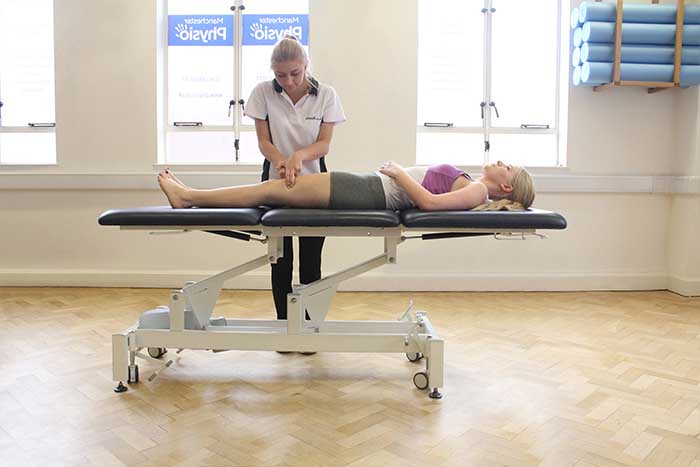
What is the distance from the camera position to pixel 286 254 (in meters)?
2.45

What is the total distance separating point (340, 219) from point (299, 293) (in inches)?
13.0

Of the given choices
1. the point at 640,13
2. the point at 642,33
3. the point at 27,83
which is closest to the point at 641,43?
the point at 642,33

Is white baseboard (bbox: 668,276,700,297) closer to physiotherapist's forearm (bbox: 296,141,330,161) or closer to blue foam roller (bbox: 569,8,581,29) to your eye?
blue foam roller (bbox: 569,8,581,29)

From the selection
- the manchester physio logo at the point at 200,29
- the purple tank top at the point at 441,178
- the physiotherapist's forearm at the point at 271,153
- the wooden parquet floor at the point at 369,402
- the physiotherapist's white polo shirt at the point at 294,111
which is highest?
the manchester physio logo at the point at 200,29

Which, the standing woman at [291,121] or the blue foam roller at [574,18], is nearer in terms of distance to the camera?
the standing woman at [291,121]

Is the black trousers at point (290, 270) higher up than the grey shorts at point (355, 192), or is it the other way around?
the grey shorts at point (355, 192)

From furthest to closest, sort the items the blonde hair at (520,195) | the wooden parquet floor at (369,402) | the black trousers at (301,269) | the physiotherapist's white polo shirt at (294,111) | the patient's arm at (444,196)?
the black trousers at (301,269)
the physiotherapist's white polo shirt at (294,111)
the blonde hair at (520,195)
the patient's arm at (444,196)
the wooden parquet floor at (369,402)

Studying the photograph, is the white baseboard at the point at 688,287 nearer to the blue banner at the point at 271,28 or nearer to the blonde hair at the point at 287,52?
the blue banner at the point at 271,28

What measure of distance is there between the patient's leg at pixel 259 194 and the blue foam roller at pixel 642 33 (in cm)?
236

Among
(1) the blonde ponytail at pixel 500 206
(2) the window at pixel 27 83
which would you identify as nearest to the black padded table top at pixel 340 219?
(1) the blonde ponytail at pixel 500 206

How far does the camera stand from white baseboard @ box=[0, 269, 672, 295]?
12.7 feet

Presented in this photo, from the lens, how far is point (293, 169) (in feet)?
6.90

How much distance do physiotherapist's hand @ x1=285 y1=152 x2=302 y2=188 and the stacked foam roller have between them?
2.29 metres

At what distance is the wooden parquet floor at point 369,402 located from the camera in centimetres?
153
